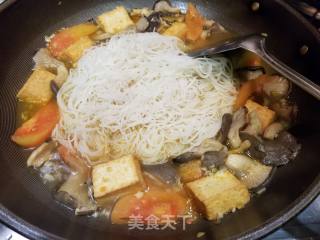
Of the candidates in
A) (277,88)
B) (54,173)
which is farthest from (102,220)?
(277,88)

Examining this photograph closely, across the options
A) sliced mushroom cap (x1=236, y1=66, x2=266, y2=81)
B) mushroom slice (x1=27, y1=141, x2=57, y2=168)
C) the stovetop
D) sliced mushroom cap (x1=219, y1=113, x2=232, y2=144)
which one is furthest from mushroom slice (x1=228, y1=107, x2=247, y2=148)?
mushroom slice (x1=27, y1=141, x2=57, y2=168)

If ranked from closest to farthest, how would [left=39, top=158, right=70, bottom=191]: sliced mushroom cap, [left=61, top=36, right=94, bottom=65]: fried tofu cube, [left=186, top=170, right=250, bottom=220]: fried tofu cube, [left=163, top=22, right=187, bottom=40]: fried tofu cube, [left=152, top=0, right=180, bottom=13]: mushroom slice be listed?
[left=186, top=170, right=250, bottom=220]: fried tofu cube → [left=39, top=158, right=70, bottom=191]: sliced mushroom cap → [left=61, top=36, right=94, bottom=65]: fried tofu cube → [left=163, top=22, right=187, bottom=40]: fried tofu cube → [left=152, top=0, right=180, bottom=13]: mushroom slice

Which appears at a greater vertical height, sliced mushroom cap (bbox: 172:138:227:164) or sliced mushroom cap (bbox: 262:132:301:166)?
sliced mushroom cap (bbox: 172:138:227:164)

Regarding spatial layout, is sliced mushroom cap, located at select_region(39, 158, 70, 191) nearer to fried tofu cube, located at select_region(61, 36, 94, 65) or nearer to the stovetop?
the stovetop

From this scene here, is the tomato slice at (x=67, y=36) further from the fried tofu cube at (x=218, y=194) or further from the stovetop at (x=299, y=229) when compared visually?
the fried tofu cube at (x=218, y=194)

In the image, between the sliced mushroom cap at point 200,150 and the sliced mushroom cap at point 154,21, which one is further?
the sliced mushroom cap at point 154,21

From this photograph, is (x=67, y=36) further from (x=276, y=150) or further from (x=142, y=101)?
(x=276, y=150)

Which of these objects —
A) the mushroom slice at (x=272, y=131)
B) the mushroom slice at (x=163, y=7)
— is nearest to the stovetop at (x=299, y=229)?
the mushroom slice at (x=272, y=131)

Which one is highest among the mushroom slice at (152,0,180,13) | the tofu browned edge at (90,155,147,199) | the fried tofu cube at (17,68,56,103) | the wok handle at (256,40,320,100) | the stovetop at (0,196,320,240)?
the fried tofu cube at (17,68,56,103)
